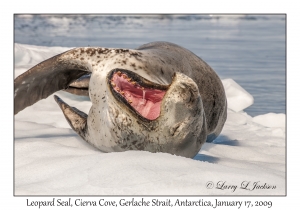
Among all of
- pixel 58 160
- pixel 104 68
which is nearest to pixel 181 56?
pixel 104 68

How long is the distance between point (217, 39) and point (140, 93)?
34.6 ft

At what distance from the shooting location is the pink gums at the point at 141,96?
4367 millimetres

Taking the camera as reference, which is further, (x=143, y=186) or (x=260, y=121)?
(x=260, y=121)

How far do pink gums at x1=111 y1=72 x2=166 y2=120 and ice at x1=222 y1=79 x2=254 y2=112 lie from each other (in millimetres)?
4018

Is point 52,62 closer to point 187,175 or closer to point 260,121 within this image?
point 187,175

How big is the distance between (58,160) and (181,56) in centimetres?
169

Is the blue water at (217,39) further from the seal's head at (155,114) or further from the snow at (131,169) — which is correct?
the seal's head at (155,114)

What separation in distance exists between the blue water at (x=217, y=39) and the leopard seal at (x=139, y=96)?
85.2 inches

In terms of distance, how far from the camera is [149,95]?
14.4ft

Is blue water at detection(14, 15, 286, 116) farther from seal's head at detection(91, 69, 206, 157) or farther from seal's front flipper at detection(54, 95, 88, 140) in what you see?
seal's head at detection(91, 69, 206, 157)

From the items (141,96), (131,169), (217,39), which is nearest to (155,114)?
(141,96)

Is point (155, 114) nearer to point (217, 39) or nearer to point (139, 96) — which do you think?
point (139, 96)

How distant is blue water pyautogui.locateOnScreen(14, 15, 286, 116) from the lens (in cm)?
907
